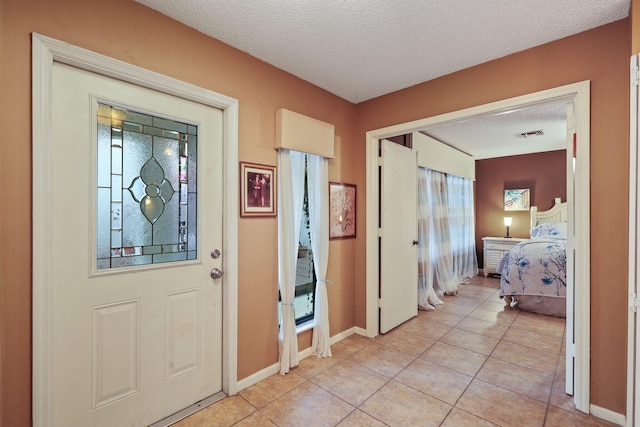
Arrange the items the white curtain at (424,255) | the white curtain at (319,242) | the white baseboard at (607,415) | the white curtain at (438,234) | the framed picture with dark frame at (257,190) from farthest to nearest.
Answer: the white curtain at (438,234), the white curtain at (424,255), the white curtain at (319,242), the framed picture with dark frame at (257,190), the white baseboard at (607,415)

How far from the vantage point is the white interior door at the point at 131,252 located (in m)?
1.49

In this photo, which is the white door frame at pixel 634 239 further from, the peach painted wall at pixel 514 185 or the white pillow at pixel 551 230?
the peach painted wall at pixel 514 185

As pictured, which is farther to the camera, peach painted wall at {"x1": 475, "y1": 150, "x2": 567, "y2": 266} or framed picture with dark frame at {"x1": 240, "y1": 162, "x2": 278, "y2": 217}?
peach painted wall at {"x1": 475, "y1": 150, "x2": 567, "y2": 266}

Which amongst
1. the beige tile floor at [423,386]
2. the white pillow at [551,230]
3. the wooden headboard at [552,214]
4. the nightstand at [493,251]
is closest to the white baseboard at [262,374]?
the beige tile floor at [423,386]

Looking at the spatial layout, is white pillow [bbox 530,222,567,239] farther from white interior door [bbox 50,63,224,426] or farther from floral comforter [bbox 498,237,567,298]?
white interior door [bbox 50,63,224,426]

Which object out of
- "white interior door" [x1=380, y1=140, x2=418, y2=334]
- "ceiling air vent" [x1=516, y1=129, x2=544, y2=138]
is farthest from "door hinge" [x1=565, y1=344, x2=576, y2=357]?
"ceiling air vent" [x1=516, y1=129, x2=544, y2=138]

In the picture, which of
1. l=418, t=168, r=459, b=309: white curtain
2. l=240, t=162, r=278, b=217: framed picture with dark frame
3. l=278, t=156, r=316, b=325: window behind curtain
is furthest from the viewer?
l=418, t=168, r=459, b=309: white curtain

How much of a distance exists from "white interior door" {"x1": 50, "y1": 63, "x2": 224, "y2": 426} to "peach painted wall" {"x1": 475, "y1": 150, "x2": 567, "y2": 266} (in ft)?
19.9

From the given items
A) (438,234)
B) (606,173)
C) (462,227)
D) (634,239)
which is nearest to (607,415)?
(634,239)

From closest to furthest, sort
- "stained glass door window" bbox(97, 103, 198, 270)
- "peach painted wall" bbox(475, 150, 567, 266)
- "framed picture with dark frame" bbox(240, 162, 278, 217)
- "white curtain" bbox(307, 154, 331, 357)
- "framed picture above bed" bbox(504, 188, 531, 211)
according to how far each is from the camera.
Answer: "stained glass door window" bbox(97, 103, 198, 270), "framed picture with dark frame" bbox(240, 162, 278, 217), "white curtain" bbox(307, 154, 331, 357), "peach painted wall" bbox(475, 150, 567, 266), "framed picture above bed" bbox(504, 188, 531, 211)

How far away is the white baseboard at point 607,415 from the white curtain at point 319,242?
1.87 m

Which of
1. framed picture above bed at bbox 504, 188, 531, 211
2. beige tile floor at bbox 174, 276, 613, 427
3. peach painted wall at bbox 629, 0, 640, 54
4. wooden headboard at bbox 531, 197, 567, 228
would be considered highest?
peach painted wall at bbox 629, 0, 640, 54

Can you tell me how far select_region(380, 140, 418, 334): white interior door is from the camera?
3.16m

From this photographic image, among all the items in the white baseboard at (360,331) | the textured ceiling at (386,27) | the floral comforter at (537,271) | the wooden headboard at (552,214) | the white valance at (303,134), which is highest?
the textured ceiling at (386,27)
